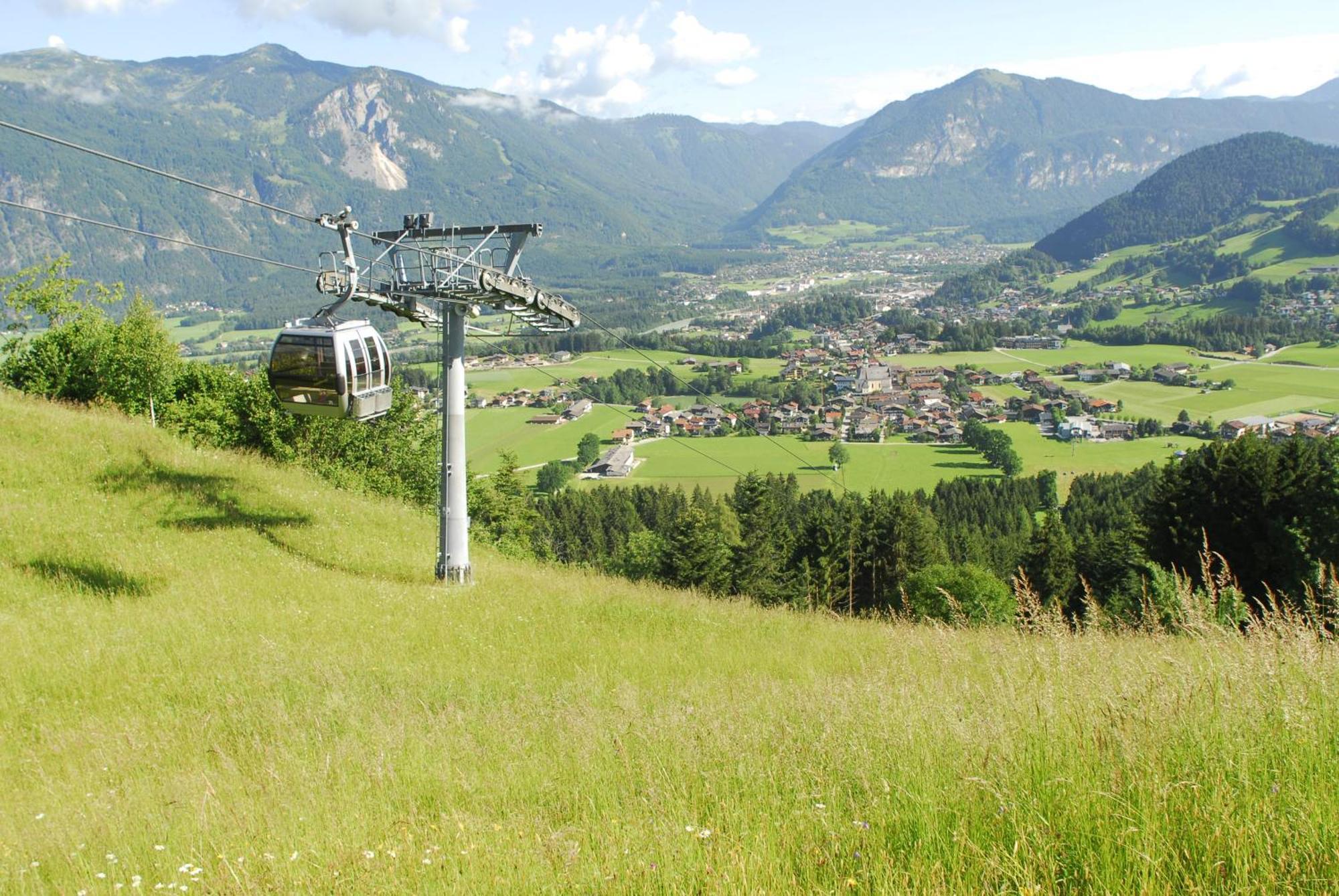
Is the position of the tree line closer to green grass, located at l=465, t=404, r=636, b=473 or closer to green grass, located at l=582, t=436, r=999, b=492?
green grass, located at l=582, t=436, r=999, b=492

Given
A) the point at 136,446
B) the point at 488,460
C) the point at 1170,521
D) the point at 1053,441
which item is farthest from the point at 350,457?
the point at 1053,441

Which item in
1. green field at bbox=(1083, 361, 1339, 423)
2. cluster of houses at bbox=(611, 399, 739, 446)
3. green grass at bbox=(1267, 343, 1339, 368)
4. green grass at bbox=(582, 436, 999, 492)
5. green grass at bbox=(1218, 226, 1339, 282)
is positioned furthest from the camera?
green grass at bbox=(1218, 226, 1339, 282)

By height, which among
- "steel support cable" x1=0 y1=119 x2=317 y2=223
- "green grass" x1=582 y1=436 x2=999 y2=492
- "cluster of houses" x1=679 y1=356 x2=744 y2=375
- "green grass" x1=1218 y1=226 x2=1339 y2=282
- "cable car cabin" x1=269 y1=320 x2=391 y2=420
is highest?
"green grass" x1=1218 y1=226 x2=1339 y2=282

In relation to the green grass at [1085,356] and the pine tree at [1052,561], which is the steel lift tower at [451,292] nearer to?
the pine tree at [1052,561]

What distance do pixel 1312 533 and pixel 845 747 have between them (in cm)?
1798

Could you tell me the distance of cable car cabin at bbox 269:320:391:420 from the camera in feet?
35.2

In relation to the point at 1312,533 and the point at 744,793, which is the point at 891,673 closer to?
the point at 744,793

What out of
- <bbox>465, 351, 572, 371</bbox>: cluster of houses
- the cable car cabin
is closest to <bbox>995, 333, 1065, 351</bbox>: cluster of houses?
<bbox>465, 351, 572, 371</bbox>: cluster of houses

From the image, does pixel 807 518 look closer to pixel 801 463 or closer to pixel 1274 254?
pixel 801 463

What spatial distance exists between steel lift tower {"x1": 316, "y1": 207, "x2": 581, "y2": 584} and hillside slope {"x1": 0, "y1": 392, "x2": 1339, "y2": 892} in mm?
3207

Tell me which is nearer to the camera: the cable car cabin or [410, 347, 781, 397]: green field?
the cable car cabin

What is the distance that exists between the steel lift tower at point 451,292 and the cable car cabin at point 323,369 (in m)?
0.93

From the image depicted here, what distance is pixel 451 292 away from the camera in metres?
12.4

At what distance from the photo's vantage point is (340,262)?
456 inches
